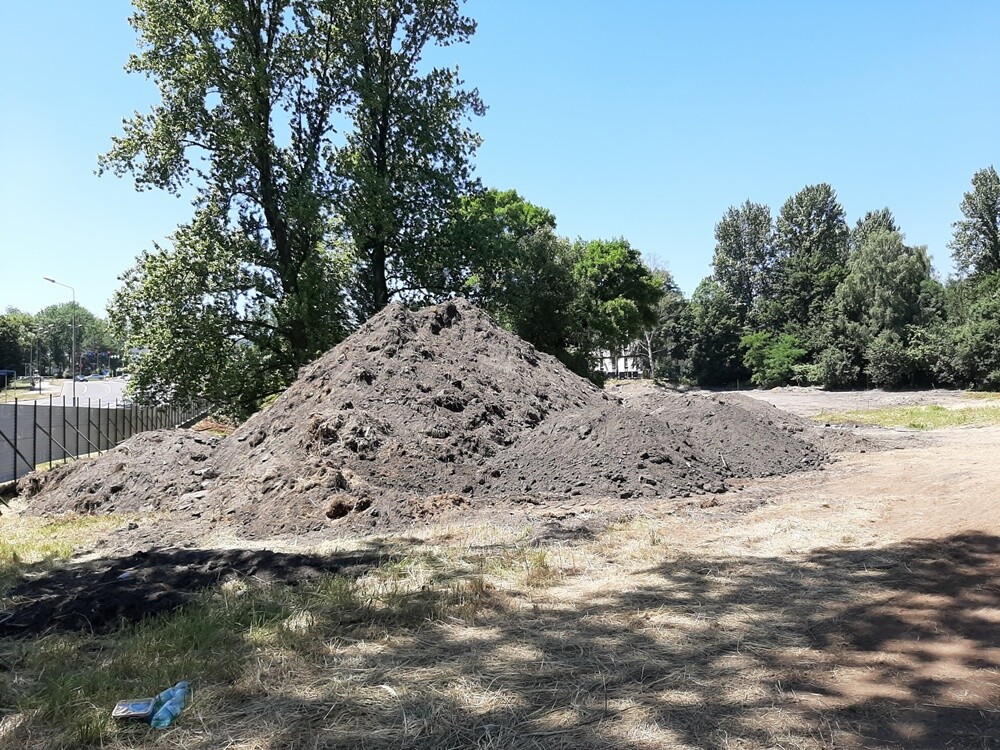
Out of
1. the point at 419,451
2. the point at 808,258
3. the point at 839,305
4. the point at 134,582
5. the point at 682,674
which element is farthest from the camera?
the point at 808,258

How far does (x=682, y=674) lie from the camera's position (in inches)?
149

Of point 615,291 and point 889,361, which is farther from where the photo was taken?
point 889,361

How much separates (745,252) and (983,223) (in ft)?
90.3

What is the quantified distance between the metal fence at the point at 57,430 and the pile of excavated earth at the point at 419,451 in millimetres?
2710

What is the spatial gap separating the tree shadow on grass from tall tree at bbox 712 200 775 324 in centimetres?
8407

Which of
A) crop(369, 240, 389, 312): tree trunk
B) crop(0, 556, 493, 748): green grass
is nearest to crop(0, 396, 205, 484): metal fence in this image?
crop(369, 240, 389, 312): tree trunk

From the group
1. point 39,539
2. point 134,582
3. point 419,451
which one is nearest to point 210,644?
point 134,582

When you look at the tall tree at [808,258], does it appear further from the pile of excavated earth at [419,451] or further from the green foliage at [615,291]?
the pile of excavated earth at [419,451]

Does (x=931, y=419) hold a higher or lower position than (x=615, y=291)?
lower

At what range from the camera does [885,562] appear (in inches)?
228

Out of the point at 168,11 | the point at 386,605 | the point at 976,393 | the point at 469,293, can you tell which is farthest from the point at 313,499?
the point at 976,393

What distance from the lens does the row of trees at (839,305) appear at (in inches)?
1863

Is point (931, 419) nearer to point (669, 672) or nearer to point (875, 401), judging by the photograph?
point (875, 401)

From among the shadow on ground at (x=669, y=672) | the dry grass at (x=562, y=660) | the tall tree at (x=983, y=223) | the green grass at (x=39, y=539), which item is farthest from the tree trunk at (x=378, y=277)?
the tall tree at (x=983, y=223)
